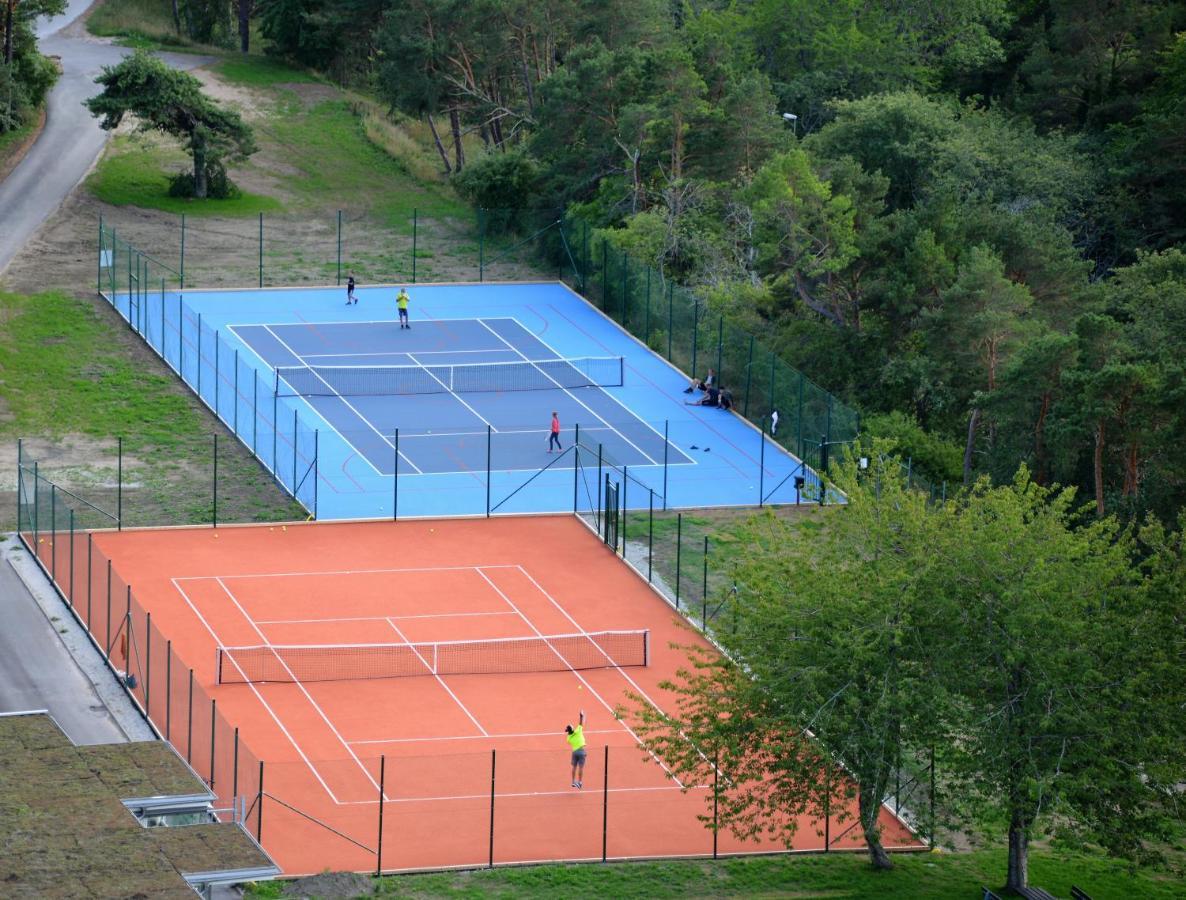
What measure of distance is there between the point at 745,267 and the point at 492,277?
1106cm

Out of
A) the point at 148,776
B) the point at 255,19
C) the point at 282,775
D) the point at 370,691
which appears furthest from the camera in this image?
the point at 255,19

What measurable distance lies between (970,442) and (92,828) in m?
34.7

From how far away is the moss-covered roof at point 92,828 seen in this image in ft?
100

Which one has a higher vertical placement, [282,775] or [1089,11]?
[1089,11]

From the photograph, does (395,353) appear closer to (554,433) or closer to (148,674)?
(554,433)

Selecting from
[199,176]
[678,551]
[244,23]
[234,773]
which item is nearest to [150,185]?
[199,176]

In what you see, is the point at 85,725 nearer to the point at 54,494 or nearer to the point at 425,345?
the point at 54,494

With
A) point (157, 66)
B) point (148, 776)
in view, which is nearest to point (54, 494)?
point (148, 776)

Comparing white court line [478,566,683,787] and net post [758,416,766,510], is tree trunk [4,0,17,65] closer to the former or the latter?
net post [758,416,766,510]

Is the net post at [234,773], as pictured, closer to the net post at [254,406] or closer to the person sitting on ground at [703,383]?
the net post at [254,406]

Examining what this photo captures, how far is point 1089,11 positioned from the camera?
89250 mm

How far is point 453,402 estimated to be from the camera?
66.9 meters

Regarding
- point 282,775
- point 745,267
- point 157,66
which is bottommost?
point 282,775

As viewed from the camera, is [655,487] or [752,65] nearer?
[655,487]
